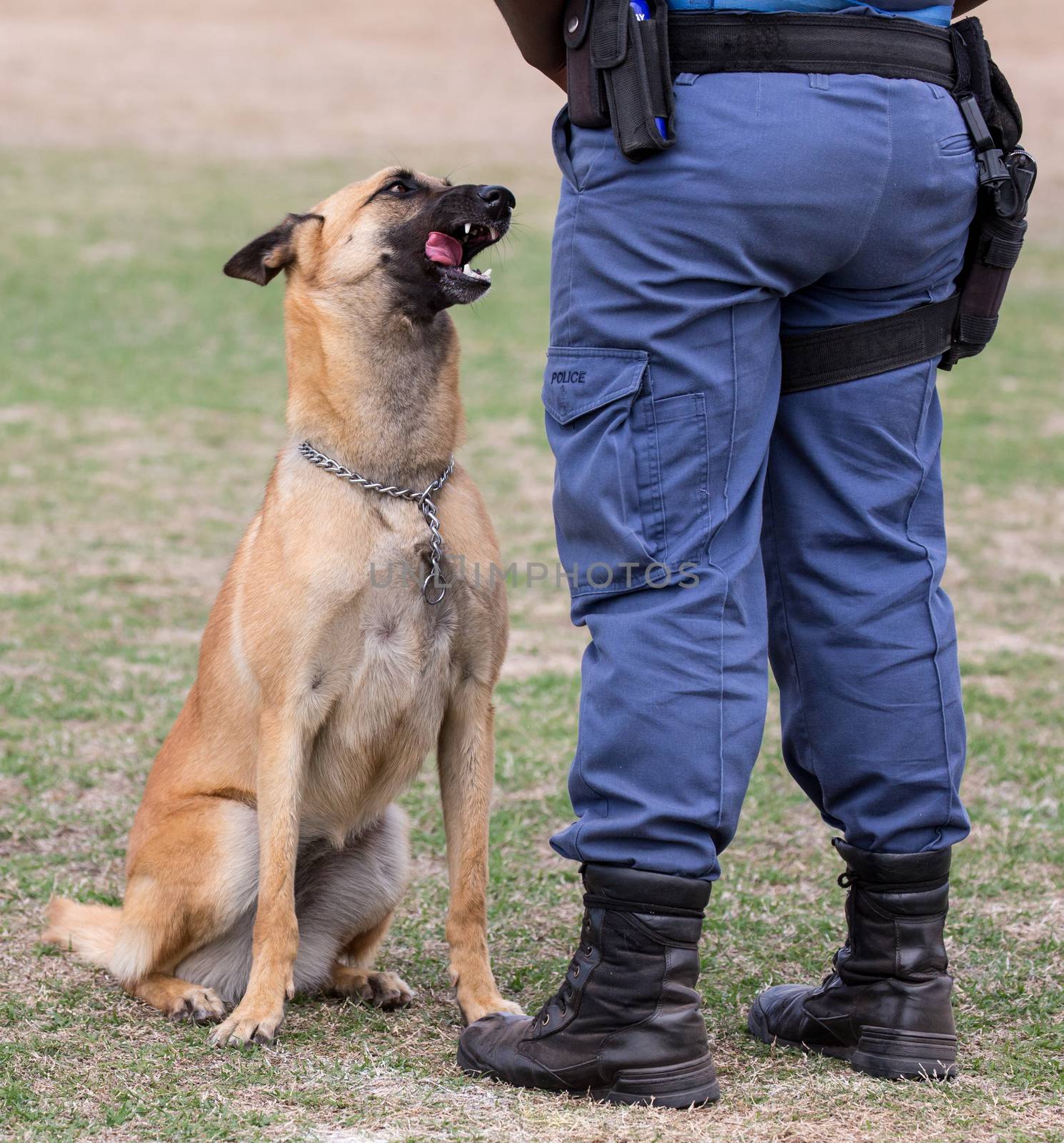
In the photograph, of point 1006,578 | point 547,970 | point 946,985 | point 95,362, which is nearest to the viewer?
point 946,985

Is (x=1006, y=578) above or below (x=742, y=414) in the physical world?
below

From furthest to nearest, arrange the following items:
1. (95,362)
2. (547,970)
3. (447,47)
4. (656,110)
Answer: (447,47)
(95,362)
(547,970)
(656,110)

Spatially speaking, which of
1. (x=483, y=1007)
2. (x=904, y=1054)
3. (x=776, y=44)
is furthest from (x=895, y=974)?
(x=776, y=44)

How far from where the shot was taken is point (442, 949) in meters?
3.16

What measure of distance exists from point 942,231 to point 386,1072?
1.67 metres

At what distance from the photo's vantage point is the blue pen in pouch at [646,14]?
6.82ft

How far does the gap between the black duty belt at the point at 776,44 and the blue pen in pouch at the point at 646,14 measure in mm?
38

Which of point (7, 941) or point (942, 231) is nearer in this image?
point (942, 231)

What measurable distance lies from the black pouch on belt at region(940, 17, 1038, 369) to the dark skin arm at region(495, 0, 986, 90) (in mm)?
107

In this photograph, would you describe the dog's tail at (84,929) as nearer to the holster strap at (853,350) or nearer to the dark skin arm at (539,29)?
the holster strap at (853,350)

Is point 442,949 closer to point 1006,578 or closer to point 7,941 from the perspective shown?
point 7,941

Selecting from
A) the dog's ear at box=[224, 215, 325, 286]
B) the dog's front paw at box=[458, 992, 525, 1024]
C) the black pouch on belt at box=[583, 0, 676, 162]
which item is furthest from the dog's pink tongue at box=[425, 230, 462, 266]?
Result: the dog's front paw at box=[458, 992, 525, 1024]

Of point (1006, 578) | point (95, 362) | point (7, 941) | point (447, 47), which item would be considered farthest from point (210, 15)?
point (7, 941)

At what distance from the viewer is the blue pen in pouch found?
2080 mm
